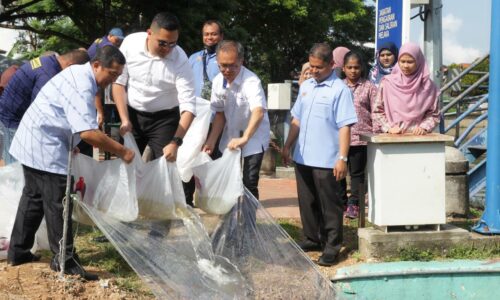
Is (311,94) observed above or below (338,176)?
above

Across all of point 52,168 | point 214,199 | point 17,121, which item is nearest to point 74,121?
point 52,168

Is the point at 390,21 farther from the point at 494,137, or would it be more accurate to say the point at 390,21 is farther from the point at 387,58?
the point at 494,137

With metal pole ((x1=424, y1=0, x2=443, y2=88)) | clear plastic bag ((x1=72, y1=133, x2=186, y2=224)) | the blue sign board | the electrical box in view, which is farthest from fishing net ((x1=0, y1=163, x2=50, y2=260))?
the electrical box

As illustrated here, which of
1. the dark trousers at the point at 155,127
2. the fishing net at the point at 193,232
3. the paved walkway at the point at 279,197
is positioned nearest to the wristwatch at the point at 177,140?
the fishing net at the point at 193,232

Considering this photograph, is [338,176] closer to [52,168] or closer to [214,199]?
[214,199]

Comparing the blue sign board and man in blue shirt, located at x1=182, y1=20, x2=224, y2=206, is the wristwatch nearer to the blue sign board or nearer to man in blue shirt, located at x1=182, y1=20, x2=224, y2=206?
man in blue shirt, located at x1=182, y1=20, x2=224, y2=206

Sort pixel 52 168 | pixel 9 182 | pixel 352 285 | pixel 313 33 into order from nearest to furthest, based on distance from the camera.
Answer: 1. pixel 52 168
2. pixel 352 285
3. pixel 9 182
4. pixel 313 33

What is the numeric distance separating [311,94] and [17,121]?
221cm

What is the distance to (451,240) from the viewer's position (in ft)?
15.2

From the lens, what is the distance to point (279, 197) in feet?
23.5

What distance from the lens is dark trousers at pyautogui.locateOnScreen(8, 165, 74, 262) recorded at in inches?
151

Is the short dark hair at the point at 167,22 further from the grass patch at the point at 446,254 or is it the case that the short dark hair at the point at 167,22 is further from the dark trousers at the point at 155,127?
the grass patch at the point at 446,254

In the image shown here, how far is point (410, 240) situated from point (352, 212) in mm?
1297

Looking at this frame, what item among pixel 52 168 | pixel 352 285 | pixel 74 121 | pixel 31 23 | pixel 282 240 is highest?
pixel 31 23
